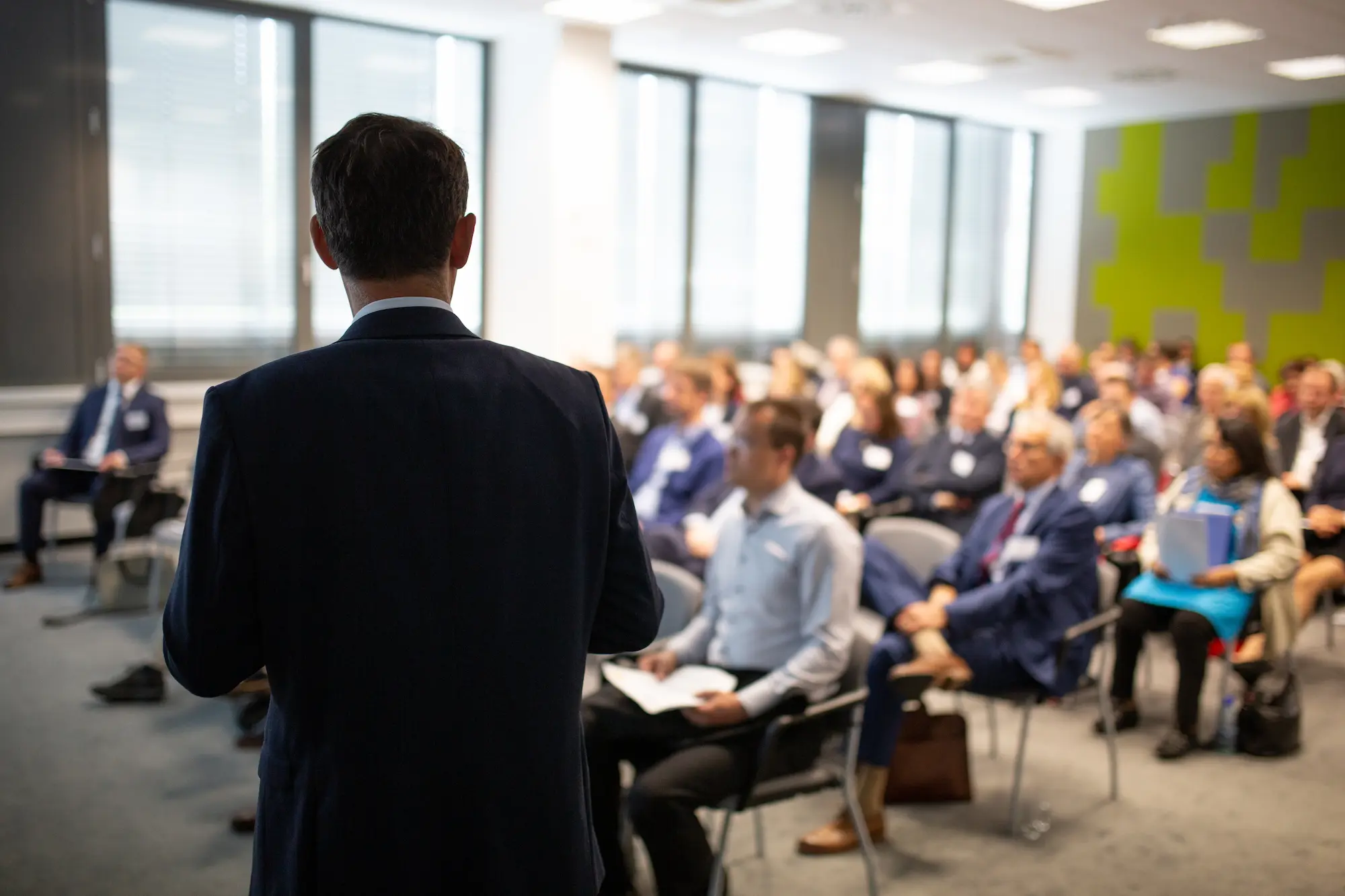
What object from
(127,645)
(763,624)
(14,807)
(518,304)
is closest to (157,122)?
(518,304)

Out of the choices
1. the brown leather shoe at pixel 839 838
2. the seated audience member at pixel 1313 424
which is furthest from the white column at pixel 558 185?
the brown leather shoe at pixel 839 838

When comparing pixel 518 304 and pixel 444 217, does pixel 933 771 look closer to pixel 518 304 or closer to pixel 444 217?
pixel 444 217

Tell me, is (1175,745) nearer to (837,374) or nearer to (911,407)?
(911,407)

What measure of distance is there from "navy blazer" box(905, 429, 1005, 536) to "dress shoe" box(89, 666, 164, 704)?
368cm

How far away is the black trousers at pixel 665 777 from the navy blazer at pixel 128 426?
4.54 metres

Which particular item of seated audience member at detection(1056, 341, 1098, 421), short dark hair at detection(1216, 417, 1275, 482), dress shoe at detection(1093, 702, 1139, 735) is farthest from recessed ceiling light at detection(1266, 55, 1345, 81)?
dress shoe at detection(1093, 702, 1139, 735)

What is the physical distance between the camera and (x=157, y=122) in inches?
298

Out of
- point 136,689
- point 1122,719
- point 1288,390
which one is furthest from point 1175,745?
point 1288,390

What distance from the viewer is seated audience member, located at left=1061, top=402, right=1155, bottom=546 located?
5176 millimetres

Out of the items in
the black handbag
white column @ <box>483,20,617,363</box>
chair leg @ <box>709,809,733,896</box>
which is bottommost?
the black handbag

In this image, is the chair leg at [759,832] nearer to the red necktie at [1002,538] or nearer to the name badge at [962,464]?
the red necktie at [1002,538]

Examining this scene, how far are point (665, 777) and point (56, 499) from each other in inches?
208

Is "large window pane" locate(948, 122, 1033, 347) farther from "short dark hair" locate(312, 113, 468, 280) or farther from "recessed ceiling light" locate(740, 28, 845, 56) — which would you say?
"short dark hair" locate(312, 113, 468, 280)

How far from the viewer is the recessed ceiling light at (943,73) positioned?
31.9 feet
